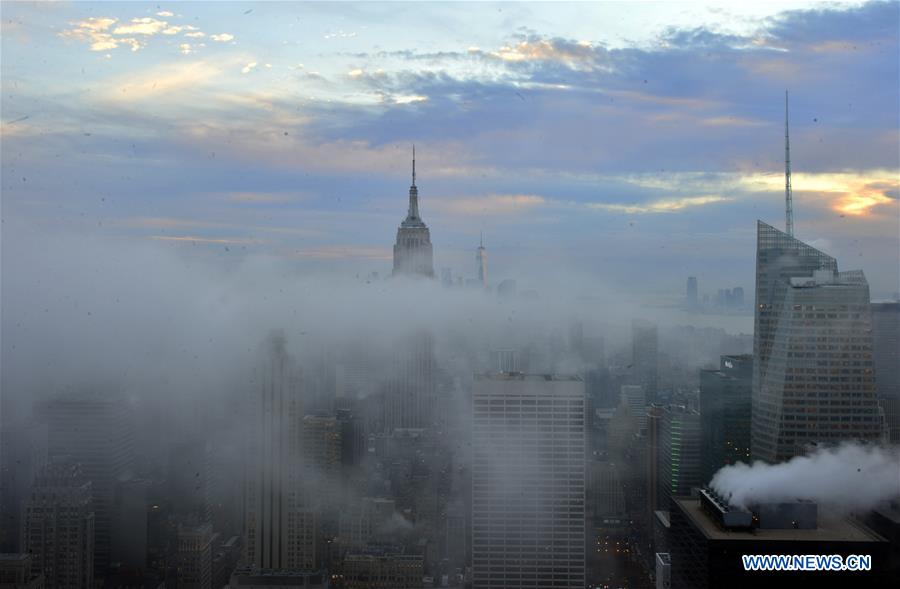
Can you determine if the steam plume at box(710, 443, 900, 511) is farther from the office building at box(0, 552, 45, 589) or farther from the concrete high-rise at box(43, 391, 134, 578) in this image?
the concrete high-rise at box(43, 391, 134, 578)

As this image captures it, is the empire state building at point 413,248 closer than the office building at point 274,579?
No

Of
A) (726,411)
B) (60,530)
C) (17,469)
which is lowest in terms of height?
(60,530)

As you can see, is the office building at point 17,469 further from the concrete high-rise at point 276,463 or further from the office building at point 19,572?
the concrete high-rise at point 276,463

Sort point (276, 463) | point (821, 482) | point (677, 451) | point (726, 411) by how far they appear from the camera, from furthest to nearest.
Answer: point (276, 463)
point (677, 451)
point (726, 411)
point (821, 482)

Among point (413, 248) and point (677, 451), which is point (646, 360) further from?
point (413, 248)

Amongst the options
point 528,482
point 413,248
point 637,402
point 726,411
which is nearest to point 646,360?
point 637,402

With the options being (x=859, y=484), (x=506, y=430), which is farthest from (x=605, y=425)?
(x=859, y=484)

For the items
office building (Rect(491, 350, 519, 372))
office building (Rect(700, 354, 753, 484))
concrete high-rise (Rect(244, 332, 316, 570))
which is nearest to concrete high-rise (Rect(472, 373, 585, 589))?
office building (Rect(491, 350, 519, 372))

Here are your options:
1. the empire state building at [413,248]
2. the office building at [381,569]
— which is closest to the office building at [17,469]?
the office building at [381,569]
